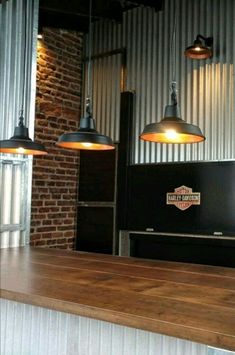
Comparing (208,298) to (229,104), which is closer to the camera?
(208,298)

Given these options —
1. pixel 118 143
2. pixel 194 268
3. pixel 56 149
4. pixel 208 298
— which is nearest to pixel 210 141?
pixel 118 143

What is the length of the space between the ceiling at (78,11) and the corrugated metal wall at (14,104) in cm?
96

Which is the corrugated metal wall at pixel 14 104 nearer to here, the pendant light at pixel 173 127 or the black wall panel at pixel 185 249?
the pendant light at pixel 173 127

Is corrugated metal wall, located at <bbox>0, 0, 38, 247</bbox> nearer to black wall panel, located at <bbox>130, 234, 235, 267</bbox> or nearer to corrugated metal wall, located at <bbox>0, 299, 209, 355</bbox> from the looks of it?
corrugated metal wall, located at <bbox>0, 299, 209, 355</bbox>

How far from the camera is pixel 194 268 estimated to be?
8.59 feet

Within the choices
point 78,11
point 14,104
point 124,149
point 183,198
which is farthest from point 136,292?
point 78,11

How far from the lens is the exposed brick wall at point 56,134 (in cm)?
533

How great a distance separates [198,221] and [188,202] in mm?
247

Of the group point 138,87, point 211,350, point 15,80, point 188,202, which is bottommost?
point 211,350

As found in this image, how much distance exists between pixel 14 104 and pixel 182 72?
2.32m

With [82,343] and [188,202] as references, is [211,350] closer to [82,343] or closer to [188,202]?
[82,343]

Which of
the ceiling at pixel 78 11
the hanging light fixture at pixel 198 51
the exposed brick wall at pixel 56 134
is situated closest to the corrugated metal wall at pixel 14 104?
the ceiling at pixel 78 11

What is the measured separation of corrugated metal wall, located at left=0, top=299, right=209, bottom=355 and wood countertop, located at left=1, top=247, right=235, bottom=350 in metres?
0.18

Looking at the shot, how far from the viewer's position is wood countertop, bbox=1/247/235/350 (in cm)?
149
